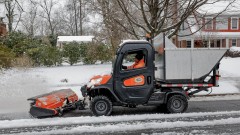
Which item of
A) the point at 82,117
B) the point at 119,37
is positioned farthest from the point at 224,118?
the point at 119,37

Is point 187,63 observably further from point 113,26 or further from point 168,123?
point 113,26

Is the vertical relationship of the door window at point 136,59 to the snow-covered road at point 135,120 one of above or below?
above

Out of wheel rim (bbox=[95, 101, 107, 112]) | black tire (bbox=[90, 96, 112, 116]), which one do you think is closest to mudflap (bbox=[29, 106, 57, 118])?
black tire (bbox=[90, 96, 112, 116])

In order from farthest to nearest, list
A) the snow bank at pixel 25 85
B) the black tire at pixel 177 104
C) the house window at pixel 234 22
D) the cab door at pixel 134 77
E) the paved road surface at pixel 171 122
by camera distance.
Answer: the house window at pixel 234 22 < the snow bank at pixel 25 85 < the black tire at pixel 177 104 < the cab door at pixel 134 77 < the paved road surface at pixel 171 122

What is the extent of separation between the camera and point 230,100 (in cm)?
1167

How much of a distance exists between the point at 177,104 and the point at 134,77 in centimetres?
153

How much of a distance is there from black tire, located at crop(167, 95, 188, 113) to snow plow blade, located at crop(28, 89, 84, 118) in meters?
2.57

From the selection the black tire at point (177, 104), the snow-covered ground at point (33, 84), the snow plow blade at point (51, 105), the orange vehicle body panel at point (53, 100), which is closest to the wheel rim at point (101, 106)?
the snow plow blade at point (51, 105)

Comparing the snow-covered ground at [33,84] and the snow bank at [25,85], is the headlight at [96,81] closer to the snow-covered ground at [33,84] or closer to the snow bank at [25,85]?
the snow bank at [25,85]

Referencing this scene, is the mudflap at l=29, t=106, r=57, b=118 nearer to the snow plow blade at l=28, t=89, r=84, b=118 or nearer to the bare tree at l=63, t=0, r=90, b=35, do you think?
the snow plow blade at l=28, t=89, r=84, b=118

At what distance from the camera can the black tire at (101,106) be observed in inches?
357

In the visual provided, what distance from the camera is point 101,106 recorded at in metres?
Answer: 9.12

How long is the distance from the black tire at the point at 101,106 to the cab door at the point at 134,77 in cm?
38

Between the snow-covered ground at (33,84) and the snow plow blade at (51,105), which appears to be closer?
the snow plow blade at (51,105)
